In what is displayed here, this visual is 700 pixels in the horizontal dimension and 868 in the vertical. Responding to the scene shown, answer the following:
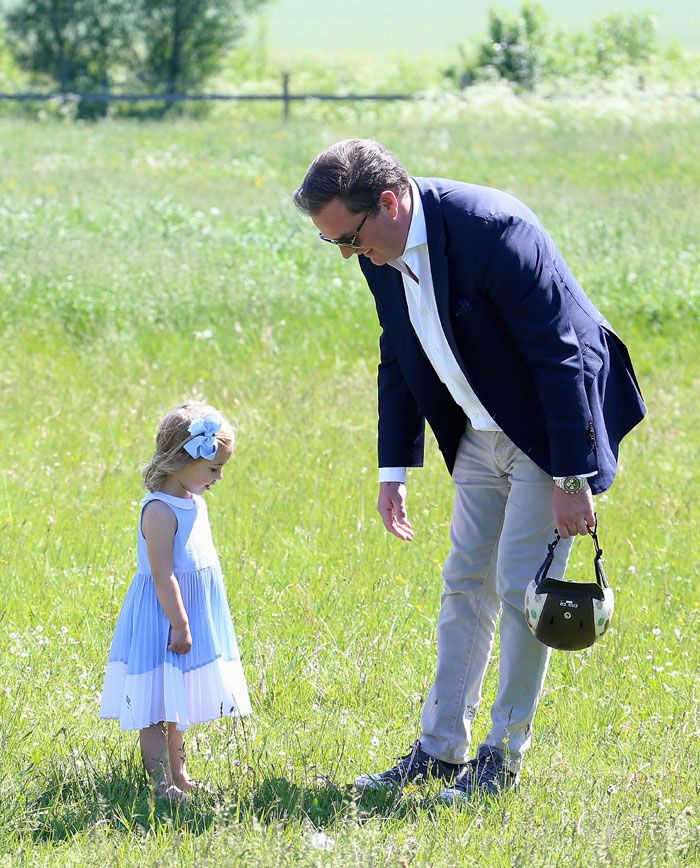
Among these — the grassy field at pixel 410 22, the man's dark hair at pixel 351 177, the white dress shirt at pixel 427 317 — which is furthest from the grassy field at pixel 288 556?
the grassy field at pixel 410 22

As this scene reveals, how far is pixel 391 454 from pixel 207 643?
3.15 ft

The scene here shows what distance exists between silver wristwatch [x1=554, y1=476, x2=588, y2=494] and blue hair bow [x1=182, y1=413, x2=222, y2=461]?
3.55 feet

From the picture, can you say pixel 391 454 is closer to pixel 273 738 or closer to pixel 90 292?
pixel 273 738

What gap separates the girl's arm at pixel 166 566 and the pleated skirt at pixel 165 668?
0.21 ft

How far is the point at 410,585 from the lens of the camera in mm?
5488

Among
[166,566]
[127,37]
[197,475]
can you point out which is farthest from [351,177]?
[127,37]

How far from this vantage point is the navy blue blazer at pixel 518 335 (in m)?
3.53

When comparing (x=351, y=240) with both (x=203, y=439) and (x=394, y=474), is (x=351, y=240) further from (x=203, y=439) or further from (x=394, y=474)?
(x=394, y=474)

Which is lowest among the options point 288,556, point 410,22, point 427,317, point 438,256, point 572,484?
point 410,22

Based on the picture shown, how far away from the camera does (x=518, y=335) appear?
11.7 feet

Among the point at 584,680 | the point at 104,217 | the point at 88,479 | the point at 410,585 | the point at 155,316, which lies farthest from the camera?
the point at 104,217

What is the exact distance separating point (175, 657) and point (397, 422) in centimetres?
116

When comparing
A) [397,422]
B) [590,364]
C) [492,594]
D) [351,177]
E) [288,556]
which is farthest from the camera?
[288,556]

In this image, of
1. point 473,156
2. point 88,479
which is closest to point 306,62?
point 473,156
